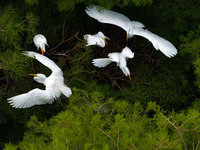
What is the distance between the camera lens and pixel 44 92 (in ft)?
4.88

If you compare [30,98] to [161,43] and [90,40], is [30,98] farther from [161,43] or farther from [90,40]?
[161,43]

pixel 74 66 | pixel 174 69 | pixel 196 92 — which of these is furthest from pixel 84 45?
pixel 196 92

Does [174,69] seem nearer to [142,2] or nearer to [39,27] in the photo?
[142,2]

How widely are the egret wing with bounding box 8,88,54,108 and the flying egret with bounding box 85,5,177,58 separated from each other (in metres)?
0.64

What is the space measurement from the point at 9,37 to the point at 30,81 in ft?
0.94

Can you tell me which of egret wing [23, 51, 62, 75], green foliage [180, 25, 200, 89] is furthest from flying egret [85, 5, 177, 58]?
egret wing [23, 51, 62, 75]

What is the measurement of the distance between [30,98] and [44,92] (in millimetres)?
79

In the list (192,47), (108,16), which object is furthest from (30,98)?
(192,47)

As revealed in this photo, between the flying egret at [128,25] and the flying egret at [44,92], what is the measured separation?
47cm

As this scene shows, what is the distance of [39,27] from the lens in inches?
75.3

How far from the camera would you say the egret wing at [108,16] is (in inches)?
71.6

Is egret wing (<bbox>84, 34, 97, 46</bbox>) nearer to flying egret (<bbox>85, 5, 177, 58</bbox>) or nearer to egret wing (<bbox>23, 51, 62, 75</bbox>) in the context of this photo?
flying egret (<bbox>85, 5, 177, 58</bbox>)

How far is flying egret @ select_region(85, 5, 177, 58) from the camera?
5.84ft

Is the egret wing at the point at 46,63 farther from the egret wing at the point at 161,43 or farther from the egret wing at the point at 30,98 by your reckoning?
the egret wing at the point at 161,43
